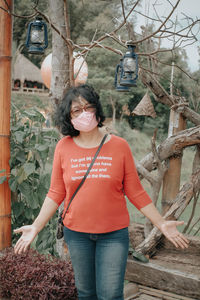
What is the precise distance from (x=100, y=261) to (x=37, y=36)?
4.92 feet

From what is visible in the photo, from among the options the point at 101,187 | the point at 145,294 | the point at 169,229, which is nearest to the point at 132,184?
the point at 101,187

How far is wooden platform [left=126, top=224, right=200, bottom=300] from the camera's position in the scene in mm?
2639

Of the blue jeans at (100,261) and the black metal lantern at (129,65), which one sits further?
the black metal lantern at (129,65)

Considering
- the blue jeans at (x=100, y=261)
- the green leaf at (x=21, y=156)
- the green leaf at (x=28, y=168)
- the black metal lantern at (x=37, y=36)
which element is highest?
the black metal lantern at (x=37, y=36)

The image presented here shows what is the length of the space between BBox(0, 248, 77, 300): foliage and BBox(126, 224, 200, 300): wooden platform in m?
0.74

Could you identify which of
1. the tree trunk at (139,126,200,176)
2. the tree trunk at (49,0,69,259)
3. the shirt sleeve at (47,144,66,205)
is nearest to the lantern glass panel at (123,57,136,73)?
the tree trunk at (49,0,69,259)

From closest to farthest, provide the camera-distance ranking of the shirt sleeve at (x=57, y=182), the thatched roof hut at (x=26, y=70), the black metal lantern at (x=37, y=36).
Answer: the shirt sleeve at (x=57, y=182)
the black metal lantern at (x=37, y=36)
the thatched roof hut at (x=26, y=70)

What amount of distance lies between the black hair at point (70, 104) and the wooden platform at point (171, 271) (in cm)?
152

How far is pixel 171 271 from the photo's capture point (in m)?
2.72

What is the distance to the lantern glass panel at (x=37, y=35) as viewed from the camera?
2.32 m

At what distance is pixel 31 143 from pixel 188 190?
1440mm

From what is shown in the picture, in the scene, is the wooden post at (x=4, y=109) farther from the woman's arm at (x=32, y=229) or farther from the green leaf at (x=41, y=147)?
the woman's arm at (x=32, y=229)

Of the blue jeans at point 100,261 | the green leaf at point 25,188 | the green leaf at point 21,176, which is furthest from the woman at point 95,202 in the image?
the green leaf at point 25,188

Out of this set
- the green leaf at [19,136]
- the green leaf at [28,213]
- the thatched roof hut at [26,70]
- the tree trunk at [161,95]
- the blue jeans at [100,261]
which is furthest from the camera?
the thatched roof hut at [26,70]
